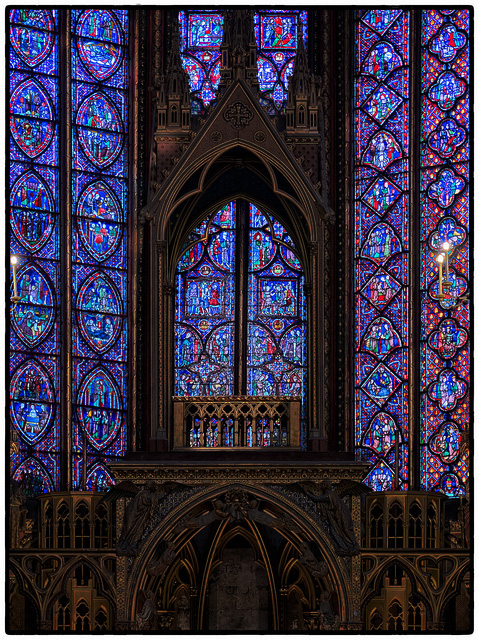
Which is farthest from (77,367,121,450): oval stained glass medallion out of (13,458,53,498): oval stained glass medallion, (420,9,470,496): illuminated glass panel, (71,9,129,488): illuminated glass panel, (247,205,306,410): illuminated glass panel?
(420,9,470,496): illuminated glass panel

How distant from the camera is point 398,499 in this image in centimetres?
2033

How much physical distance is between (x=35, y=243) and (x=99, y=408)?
2.33 meters

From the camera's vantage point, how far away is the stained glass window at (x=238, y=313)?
75.7 feet

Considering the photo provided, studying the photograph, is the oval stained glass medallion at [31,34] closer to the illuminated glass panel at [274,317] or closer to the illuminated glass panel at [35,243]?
the illuminated glass panel at [35,243]

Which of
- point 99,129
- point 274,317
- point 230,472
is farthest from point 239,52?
point 230,472

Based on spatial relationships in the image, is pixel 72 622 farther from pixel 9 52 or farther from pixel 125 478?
pixel 9 52

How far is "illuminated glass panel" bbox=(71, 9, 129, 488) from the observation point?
73.6 feet

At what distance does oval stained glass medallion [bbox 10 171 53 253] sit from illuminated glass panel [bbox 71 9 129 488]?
0.42m

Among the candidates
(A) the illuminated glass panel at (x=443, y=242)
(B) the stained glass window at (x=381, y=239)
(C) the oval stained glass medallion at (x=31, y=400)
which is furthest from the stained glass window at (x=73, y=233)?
(A) the illuminated glass panel at (x=443, y=242)

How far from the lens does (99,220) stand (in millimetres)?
22938

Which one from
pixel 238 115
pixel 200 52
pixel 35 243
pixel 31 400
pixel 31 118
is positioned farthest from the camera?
pixel 200 52

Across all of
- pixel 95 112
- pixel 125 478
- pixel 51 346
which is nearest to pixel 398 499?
pixel 125 478

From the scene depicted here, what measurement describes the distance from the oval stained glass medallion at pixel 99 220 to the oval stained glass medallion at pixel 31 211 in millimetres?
491

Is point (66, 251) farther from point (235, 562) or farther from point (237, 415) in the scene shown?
point (235, 562)
